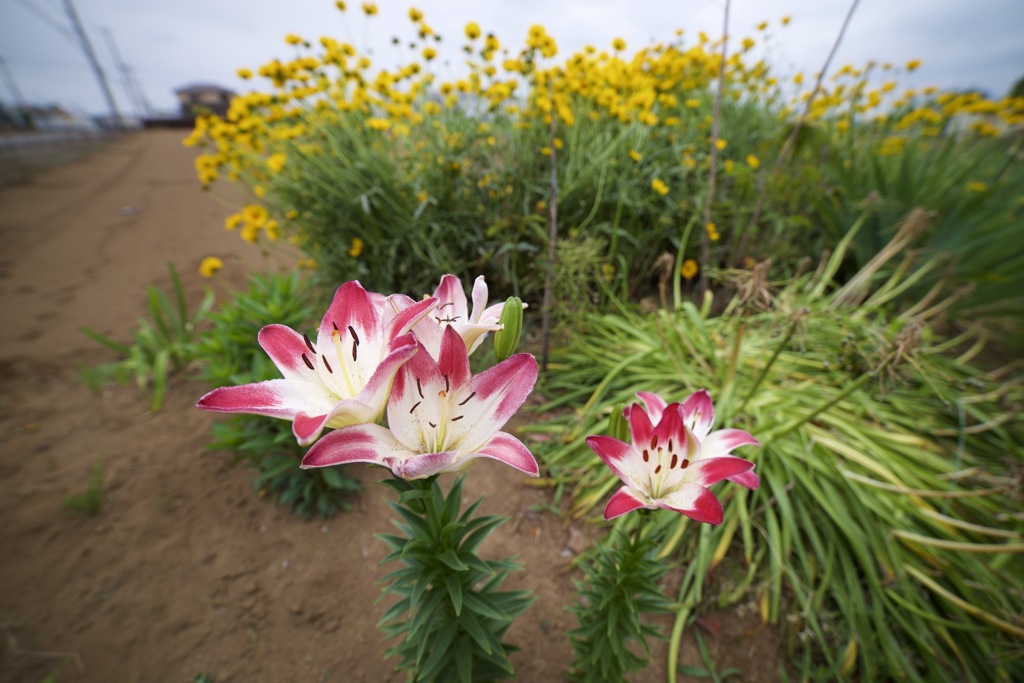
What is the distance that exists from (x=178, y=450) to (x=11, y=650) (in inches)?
29.1

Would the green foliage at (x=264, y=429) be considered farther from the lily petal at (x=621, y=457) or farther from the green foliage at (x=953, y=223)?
the green foliage at (x=953, y=223)

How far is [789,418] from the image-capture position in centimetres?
161

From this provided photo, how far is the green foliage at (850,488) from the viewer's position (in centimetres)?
119

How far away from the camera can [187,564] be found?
4.51 feet

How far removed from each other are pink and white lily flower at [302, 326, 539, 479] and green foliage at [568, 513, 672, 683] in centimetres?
39

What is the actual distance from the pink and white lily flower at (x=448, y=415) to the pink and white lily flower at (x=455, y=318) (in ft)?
0.13

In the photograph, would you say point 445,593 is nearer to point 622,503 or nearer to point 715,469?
point 622,503

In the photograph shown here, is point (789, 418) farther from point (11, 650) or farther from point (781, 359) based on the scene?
point (11, 650)

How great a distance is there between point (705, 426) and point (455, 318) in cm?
53

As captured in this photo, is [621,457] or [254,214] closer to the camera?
[621,457]

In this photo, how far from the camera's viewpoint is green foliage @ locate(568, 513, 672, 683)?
0.81 meters

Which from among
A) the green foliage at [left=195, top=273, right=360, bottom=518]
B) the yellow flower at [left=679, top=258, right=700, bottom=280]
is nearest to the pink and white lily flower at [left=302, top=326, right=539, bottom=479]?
the green foliage at [left=195, top=273, right=360, bottom=518]

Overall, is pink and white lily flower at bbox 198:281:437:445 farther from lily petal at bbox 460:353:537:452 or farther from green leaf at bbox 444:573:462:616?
green leaf at bbox 444:573:462:616

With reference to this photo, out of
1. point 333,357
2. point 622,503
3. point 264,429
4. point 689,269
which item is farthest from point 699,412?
point 689,269
